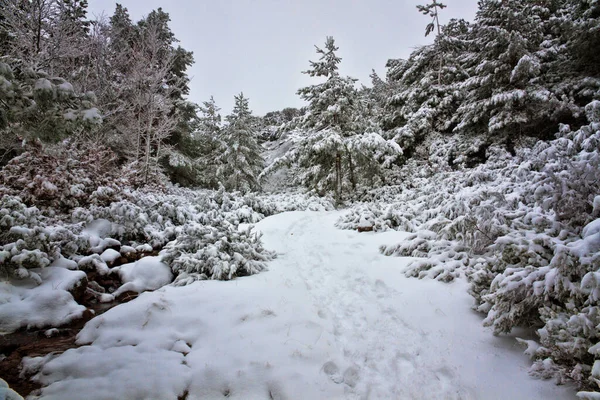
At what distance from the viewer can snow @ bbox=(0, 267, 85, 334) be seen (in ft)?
9.78

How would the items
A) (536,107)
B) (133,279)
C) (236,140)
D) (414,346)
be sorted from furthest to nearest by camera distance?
(236,140)
(536,107)
(133,279)
(414,346)

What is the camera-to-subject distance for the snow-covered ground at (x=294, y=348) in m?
2.32

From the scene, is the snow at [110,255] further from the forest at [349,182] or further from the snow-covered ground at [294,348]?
the snow-covered ground at [294,348]

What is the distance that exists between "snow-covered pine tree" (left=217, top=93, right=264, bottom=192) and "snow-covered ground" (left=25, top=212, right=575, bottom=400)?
42.7 feet

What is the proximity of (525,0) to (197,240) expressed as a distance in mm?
16569

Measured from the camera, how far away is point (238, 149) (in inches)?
663

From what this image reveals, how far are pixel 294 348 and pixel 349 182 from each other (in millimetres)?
11157

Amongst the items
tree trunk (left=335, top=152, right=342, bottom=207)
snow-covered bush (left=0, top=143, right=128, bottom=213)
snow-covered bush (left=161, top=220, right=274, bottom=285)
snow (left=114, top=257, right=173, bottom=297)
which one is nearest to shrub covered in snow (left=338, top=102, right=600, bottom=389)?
snow-covered bush (left=161, top=220, right=274, bottom=285)

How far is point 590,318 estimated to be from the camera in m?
2.09

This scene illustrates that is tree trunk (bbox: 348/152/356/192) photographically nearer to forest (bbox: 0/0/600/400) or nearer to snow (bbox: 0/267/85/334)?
forest (bbox: 0/0/600/400)

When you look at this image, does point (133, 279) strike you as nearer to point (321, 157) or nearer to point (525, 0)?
point (321, 157)

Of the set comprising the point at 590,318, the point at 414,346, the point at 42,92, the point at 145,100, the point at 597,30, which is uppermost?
the point at 597,30

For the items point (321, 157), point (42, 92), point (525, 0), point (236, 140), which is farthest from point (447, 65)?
point (42, 92)

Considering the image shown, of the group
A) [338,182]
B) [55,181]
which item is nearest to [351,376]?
[55,181]
